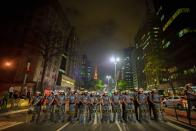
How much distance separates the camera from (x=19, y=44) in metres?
47.2

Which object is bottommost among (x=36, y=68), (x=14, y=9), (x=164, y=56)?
(x=36, y=68)

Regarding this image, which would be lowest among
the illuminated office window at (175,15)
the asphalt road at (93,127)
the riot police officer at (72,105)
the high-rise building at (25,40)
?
the asphalt road at (93,127)

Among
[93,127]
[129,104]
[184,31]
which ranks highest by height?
[184,31]

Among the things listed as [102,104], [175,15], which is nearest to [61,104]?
[102,104]

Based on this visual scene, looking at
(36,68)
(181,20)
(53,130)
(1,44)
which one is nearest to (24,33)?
(1,44)

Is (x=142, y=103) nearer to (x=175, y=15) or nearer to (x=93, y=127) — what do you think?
(x=93, y=127)

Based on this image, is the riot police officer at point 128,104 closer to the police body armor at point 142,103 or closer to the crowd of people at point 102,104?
the crowd of people at point 102,104

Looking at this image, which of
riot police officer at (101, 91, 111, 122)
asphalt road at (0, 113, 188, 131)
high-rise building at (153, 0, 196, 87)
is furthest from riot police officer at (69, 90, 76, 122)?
high-rise building at (153, 0, 196, 87)

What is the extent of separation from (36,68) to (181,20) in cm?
5254

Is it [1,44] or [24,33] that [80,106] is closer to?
[24,33]

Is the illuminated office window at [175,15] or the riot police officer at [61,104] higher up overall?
the illuminated office window at [175,15]

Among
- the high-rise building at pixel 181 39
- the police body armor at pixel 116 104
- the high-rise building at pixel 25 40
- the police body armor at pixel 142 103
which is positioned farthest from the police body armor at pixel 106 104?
the high-rise building at pixel 181 39

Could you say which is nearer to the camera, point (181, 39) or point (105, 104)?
point (105, 104)

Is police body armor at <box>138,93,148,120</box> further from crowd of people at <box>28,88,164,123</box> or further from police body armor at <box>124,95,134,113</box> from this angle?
police body armor at <box>124,95,134,113</box>
